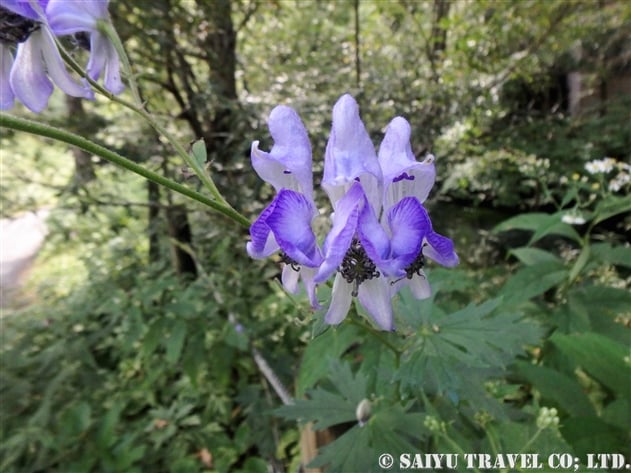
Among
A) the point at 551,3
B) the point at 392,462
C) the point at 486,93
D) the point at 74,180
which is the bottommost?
the point at 392,462

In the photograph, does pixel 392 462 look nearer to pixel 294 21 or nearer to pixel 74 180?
pixel 74 180

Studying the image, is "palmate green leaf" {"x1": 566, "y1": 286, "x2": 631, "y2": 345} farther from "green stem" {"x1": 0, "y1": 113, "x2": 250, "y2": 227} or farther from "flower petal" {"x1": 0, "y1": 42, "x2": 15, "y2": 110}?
"flower petal" {"x1": 0, "y1": 42, "x2": 15, "y2": 110}

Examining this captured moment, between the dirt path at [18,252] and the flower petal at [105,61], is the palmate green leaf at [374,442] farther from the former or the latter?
the dirt path at [18,252]

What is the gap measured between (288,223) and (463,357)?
0.47 m

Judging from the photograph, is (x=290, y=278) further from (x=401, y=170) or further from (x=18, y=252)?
(x=18, y=252)

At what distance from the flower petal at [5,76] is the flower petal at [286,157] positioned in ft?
1.24

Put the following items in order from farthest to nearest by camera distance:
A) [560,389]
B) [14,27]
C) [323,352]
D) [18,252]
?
[18,252], [323,352], [560,389], [14,27]

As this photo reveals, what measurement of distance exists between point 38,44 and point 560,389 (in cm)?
127

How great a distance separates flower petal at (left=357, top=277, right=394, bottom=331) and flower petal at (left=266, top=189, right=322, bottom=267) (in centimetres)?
8

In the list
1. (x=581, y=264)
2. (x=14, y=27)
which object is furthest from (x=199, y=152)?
(x=581, y=264)

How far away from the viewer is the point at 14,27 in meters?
0.58

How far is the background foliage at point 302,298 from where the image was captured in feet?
3.22

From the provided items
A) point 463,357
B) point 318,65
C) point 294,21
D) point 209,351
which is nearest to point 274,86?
point 318,65

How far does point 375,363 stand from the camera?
1.19m
